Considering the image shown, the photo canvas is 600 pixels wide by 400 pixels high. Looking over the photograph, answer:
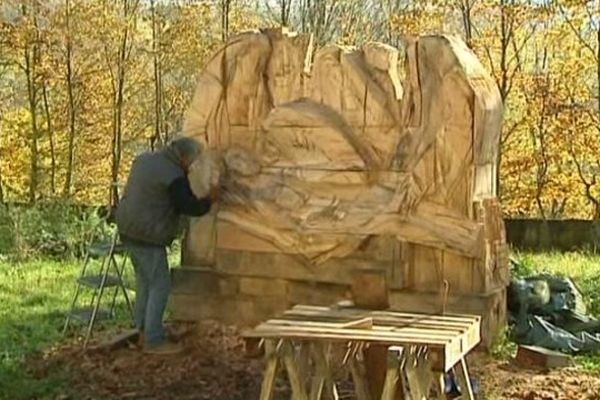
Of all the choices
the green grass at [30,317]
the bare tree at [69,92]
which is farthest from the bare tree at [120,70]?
the green grass at [30,317]

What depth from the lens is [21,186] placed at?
70.7ft

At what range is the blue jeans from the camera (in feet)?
27.3

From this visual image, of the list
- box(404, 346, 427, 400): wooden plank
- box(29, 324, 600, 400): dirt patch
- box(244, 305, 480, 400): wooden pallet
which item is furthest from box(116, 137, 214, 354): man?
box(404, 346, 427, 400): wooden plank

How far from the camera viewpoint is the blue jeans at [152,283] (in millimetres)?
8320

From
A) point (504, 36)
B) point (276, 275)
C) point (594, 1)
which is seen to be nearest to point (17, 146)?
point (504, 36)

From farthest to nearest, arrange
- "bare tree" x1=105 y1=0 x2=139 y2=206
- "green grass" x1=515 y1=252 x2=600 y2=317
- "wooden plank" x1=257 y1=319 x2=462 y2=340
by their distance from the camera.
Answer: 1. "bare tree" x1=105 y1=0 x2=139 y2=206
2. "green grass" x1=515 y1=252 x2=600 y2=317
3. "wooden plank" x1=257 y1=319 x2=462 y2=340

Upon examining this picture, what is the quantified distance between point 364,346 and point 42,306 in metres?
5.77

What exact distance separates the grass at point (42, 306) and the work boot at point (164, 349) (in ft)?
2.41

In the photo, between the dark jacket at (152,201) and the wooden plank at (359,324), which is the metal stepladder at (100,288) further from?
the wooden plank at (359,324)

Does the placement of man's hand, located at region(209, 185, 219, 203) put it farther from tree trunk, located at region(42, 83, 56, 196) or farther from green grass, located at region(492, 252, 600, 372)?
tree trunk, located at region(42, 83, 56, 196)

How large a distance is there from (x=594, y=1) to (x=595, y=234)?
15.4ft

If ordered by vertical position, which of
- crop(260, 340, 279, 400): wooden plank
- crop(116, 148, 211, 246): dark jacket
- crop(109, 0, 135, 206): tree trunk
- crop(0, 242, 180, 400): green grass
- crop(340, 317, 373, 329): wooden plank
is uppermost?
crop(109, 0, 135, 206): tree trunk

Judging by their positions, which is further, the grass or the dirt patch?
the grass

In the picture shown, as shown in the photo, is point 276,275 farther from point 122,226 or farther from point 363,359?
point 363,359
